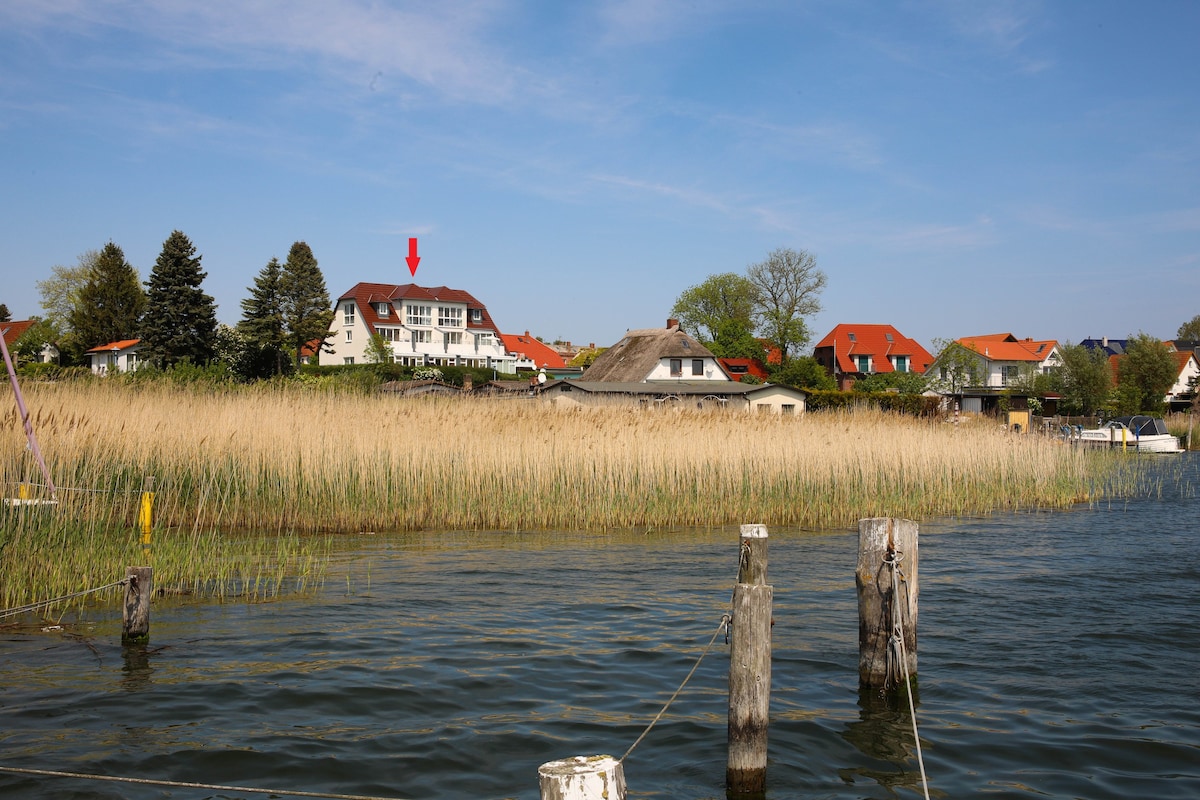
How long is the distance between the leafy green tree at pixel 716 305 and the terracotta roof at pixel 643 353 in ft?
65.2

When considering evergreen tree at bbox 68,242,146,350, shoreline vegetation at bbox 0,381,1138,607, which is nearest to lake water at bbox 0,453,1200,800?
shoreline vegetation at bbox 0,381,1138,607

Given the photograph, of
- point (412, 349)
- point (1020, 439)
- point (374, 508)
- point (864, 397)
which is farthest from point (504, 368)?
point (374, 508)

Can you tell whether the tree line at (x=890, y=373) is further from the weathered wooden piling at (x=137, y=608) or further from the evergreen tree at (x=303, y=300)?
the weathered wooden piling at (x=137, y=608)

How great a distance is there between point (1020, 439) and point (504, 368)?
7806 centimetres

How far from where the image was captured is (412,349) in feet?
287

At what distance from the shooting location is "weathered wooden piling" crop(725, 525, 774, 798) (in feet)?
17.5

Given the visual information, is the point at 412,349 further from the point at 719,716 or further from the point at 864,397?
the point at 719,716

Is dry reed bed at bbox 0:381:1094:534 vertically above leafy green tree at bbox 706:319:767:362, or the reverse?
leafy green tree at bbox 706:319:767:362

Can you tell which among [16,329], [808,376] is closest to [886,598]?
[808,376]

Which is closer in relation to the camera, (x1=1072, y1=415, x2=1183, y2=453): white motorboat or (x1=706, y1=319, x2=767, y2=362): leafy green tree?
(x1=1072, y1=415, x2=1183, y2=453): white motorboat

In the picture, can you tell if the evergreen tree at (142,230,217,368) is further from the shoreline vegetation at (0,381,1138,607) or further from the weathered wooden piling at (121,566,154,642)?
the weathered wooden piling at (121,566,154,642)

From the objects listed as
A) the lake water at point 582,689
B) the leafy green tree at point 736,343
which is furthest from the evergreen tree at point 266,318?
the lake water at point 582,689

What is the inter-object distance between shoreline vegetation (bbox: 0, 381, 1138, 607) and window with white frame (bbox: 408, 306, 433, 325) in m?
70.5

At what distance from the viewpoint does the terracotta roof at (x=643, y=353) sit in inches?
2761
